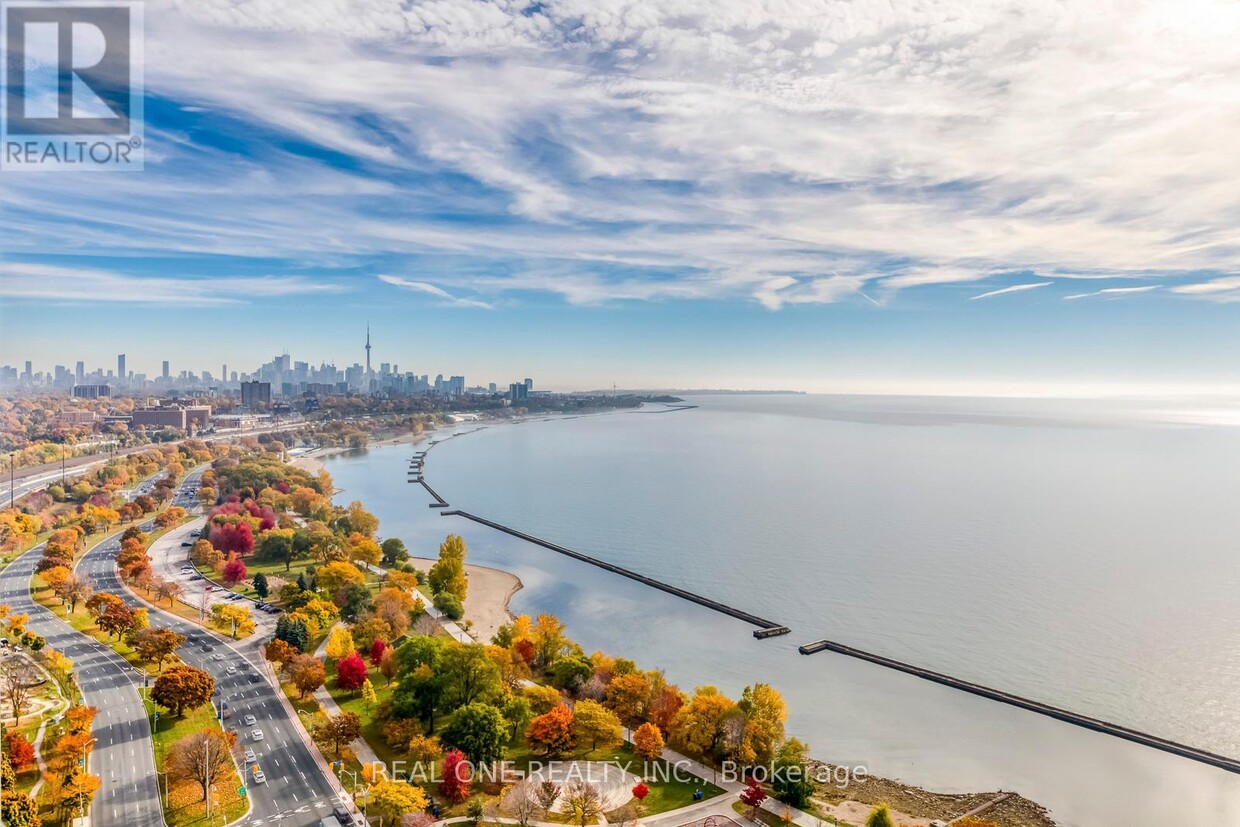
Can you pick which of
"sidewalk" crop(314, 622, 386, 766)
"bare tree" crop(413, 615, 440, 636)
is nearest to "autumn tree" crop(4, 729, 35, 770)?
"sidewalk" crop(314, 622, 386, 766)

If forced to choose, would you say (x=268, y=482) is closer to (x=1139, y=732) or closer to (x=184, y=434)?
(x=184, y=434)

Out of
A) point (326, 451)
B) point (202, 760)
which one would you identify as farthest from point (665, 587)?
point (326, 451)

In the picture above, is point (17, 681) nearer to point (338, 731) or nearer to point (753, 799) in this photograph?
point (338, 731)

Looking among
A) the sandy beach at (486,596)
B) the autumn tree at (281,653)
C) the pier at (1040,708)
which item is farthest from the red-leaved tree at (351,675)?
the pier at (1040,708)

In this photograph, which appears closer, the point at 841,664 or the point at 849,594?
the point at 841,664

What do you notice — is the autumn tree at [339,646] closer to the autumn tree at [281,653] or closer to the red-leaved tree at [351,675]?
the autumn tree at [281,653]

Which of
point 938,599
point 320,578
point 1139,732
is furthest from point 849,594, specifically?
point 320,578
